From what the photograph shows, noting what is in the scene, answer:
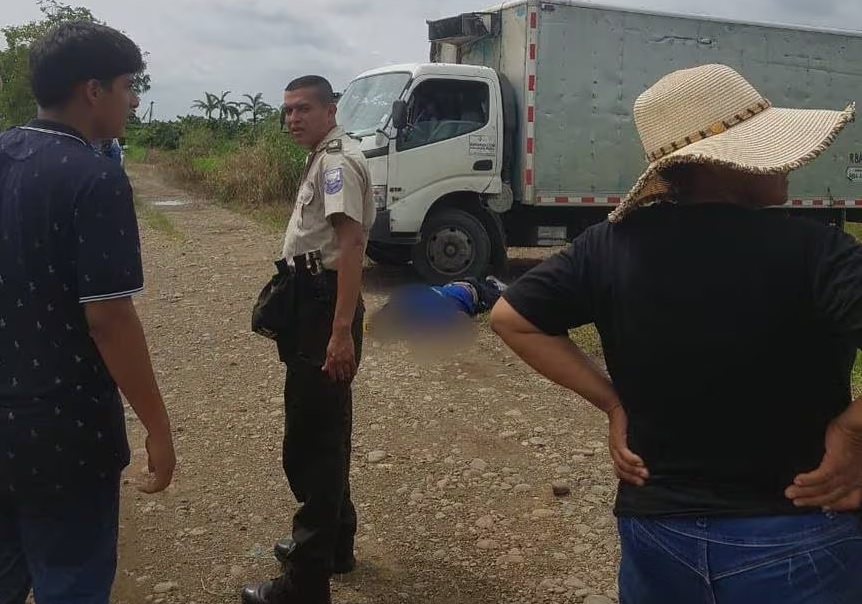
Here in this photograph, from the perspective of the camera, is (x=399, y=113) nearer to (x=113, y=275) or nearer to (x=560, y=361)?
(x=113, y=275)

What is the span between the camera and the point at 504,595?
9.84 feet

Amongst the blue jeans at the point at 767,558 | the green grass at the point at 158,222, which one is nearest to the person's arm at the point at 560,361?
the blue jeans at the point at 767,558

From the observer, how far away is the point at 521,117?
27.8 feet

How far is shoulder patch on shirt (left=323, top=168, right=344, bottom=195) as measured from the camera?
104 inches

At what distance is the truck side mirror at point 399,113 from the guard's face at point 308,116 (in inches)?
201

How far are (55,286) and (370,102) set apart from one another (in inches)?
276

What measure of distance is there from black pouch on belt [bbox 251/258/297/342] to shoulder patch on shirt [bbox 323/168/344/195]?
30cm

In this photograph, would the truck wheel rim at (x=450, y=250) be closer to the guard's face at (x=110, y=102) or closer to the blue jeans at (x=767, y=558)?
the guard's face at (x=110, y=102)

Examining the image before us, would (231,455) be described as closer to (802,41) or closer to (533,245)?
(533,245)

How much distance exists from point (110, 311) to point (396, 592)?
1.75 metres

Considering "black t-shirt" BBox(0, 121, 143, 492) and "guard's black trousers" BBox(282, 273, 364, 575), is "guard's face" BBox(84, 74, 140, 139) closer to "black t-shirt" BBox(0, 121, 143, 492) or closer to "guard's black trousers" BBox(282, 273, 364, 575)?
"black t-shirt" BBox(0, 121, 143, 492)

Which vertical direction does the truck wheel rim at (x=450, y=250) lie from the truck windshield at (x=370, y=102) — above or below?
below

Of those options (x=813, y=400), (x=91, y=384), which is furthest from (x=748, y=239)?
(x=91, y=384)

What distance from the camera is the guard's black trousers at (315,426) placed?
2.73 metres
